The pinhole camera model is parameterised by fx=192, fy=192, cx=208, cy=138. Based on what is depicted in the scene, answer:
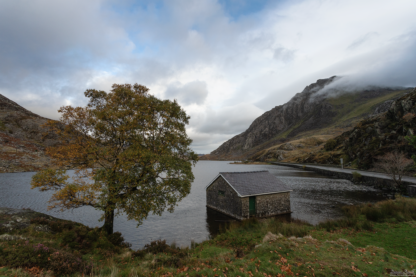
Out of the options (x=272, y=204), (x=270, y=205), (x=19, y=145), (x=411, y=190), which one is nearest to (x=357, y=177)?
(x=411, y=190)

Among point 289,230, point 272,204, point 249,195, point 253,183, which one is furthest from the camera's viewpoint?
point 253,183

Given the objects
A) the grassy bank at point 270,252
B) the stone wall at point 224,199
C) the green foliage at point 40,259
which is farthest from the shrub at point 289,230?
the green foliage at point 40,259

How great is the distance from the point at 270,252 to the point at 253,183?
16.3 metres

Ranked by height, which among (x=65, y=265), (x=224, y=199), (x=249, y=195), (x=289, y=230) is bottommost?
(x=289, y=230)

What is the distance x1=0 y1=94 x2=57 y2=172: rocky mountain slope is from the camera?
72188 millimetres

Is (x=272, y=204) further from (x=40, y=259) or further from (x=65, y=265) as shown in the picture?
(x=40, y=259)

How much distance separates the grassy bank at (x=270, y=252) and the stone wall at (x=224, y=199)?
478cm

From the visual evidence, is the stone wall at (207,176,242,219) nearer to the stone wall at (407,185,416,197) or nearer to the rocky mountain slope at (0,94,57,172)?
the stone wall at (407,185,416,197)

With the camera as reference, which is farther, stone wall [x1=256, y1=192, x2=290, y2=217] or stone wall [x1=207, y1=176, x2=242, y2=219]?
stone wall [x1=256, y1=192, x2=290, y2=217]

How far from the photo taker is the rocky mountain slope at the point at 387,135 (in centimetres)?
4923

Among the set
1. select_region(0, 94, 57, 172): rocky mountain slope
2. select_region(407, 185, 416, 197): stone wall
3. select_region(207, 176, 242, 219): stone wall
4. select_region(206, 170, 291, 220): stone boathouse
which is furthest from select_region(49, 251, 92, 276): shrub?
select_region(0, 94, 57, 172): rocky mountain slope

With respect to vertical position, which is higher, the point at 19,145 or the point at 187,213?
the point at 19,145

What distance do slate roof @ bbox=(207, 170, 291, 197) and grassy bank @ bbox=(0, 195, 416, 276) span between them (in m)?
5.33

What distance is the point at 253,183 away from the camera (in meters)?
26.5
